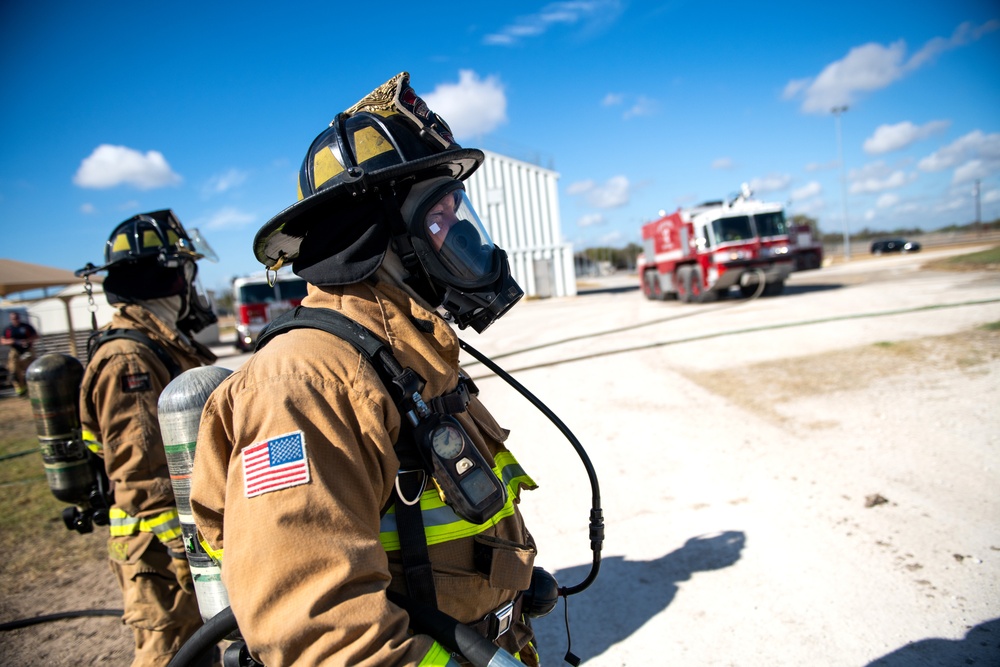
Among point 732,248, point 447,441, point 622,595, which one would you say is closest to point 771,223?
point 732,248

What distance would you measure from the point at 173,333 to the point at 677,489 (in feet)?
11.8

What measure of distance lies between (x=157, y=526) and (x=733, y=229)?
16356mm

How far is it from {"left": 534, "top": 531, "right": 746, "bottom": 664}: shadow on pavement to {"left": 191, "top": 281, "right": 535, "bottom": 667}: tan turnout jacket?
1732mm

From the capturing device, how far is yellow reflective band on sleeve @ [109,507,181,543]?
2408 millimetres

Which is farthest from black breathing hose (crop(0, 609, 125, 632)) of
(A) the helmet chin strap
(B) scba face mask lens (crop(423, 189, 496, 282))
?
(B) scba face mask lens (crop(423, 189, 496, 282))

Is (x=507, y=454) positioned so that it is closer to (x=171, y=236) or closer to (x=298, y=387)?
(x=298, y=387)

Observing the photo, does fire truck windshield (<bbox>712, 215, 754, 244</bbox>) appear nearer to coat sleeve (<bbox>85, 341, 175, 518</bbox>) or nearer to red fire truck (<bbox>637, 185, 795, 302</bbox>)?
red fire truck (<bbox>637, 185, 795, 302</bbox>)

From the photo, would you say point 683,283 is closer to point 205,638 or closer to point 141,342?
point 141,342

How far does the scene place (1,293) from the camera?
33.0ft

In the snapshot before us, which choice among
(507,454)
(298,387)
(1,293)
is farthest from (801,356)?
(1,293)

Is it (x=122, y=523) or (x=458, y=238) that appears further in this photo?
(x=122, y=523)

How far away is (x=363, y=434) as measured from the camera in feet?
3.70

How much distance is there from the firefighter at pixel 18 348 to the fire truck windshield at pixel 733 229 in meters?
19.4

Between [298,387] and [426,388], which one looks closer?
[298,387]
